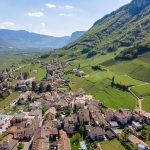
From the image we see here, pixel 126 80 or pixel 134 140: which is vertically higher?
pixel 126 80

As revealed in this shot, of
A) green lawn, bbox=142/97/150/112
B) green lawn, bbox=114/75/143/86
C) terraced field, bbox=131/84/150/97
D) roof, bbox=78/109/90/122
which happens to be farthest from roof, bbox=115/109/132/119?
green lawn, bbox=114/75/143/86

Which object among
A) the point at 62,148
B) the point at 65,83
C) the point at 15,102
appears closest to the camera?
the point at 62,148

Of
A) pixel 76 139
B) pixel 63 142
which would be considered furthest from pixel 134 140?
pixel 63 142

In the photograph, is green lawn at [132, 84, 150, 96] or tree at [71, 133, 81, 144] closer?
tree at [71, 133, 81, 144]

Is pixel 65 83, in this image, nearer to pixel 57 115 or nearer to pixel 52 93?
pixel 52 93

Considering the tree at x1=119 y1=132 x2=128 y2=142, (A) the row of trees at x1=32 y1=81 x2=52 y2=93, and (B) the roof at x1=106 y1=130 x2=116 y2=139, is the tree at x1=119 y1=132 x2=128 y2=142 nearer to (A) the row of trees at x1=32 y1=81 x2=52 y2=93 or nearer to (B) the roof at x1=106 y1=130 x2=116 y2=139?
(B) the roof at x1=106 y1=130 x2=116 y2=139

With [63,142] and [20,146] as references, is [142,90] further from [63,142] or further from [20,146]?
[20,146]

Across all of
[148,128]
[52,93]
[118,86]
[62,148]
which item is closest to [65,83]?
[52,93]
